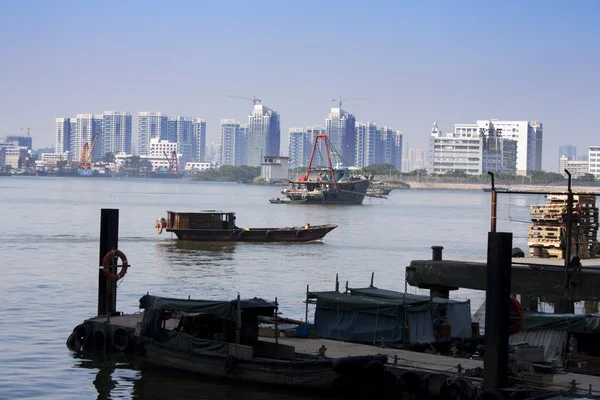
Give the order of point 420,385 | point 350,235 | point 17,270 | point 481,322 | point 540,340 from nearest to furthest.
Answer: point 420,385
point 540,340
point 481,322
point 17,270
point 350,235

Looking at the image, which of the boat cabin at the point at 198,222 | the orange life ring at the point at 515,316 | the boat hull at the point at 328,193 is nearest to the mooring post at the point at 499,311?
the orange life ring at the point at 515,316

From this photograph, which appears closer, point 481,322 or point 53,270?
point 481,322

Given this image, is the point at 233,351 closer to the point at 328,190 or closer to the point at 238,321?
the point at 238,321

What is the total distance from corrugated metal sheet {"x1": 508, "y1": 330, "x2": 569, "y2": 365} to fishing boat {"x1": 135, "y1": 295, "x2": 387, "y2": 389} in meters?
5.02

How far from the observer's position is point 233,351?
25.2 meters

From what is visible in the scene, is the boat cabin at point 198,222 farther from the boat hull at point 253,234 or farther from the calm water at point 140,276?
the calm water at point 140,276

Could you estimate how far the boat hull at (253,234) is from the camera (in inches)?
2813

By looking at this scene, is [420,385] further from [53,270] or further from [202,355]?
[53,270]

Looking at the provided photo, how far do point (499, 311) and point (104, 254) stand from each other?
1503cm

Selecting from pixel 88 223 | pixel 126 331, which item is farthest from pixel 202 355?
pixel 88 223

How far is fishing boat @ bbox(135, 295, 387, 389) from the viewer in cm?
2347

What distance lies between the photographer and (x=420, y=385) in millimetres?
22641

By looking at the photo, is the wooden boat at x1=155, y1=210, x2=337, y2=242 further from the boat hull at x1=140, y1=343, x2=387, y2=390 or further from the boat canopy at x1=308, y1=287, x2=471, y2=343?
the boat hull at x1=140, y1=343, x2=387, y2=390

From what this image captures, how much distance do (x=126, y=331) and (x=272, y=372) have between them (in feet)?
21.4
